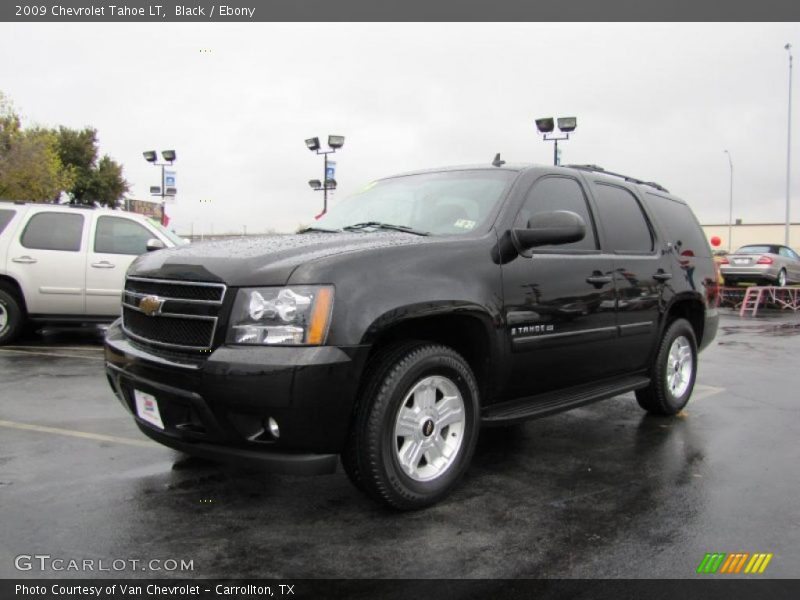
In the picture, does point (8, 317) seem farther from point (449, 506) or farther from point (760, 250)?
point (760, 250)

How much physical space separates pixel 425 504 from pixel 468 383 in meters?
0.66

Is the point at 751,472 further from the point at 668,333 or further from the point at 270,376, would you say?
the point at 270,376

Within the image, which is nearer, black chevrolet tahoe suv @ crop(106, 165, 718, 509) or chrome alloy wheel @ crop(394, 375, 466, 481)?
black chevrolet tahoe suv @ crop(106, 165, 718, 509)

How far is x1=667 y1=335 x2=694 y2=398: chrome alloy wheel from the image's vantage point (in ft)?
17.6

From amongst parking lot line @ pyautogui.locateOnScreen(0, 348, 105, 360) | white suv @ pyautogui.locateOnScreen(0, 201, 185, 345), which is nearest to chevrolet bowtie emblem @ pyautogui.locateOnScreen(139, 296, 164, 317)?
parking lot line @ pyautogui.locateOnScreen(0, 348, 105, 360)

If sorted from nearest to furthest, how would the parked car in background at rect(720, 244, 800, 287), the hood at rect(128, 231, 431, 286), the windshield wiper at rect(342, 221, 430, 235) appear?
the hood at rect(128, 231, 431, 286) < the windshield wiper at rect(342, 221, 430, 235) < the parked car in background at rect(720, 244, 800, 287)

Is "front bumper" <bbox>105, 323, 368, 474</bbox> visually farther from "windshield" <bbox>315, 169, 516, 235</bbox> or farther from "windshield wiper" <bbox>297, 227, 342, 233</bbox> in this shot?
"windshield wiper" <bbox>297, 227, 342, 233</bbox>

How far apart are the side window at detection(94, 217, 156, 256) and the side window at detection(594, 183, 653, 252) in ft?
20.3

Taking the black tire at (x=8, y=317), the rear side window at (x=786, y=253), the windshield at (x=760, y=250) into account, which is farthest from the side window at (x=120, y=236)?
the rear side window at (x=786, y=253)

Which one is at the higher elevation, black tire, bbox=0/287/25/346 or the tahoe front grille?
the tahoe front grille

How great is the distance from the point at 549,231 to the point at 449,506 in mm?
1602

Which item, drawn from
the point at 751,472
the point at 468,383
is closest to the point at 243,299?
the point at 468,383

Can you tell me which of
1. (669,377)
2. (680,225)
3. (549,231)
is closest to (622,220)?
(680,225)

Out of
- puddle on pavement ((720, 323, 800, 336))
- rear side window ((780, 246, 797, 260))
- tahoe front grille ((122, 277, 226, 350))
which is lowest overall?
puddle on pavement ((720, 323, 800, 336))
